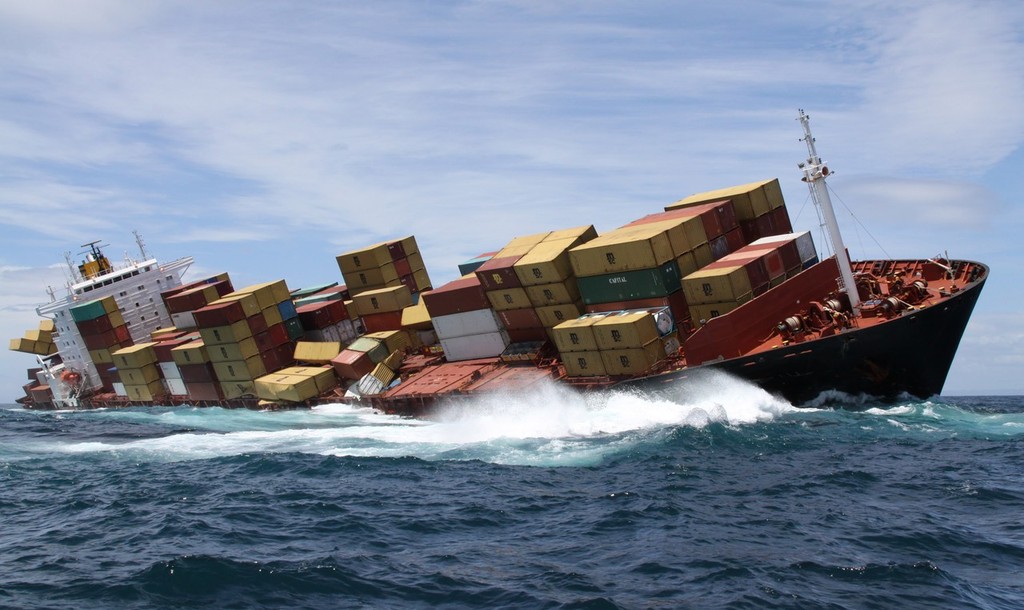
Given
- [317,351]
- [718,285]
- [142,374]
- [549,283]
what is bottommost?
[718,285]

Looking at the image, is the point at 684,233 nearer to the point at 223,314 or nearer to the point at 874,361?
the point at 874,361

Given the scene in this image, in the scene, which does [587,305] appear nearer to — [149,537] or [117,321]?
[149,537]

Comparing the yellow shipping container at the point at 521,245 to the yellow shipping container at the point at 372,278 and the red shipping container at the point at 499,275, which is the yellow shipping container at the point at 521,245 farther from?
the yellow shipping container at the point at 372,278

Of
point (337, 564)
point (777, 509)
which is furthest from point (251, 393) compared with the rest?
point (777, 509)

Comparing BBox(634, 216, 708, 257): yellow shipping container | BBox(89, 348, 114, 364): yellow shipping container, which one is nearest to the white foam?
BBox(634, 216, 708, 257): yellow shipping container

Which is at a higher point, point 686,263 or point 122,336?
point 122,336

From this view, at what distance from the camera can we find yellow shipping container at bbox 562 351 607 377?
39500 millimetres

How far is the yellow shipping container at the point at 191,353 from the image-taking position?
59906mm

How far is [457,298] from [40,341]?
58.5 metres

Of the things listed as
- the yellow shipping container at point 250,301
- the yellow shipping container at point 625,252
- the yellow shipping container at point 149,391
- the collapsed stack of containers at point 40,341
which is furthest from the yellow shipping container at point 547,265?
the collapsed stack of containers at point 40,341

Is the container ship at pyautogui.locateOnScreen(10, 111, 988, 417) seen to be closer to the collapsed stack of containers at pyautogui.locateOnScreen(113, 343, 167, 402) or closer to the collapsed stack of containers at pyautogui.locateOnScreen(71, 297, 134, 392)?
the collapsed stack of containers at pyautogui.locateOnScreen(113, 343, 167, 402)

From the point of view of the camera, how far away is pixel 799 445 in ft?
97.0

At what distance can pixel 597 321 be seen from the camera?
39.6m

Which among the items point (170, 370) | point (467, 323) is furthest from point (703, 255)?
point (170, 370)
